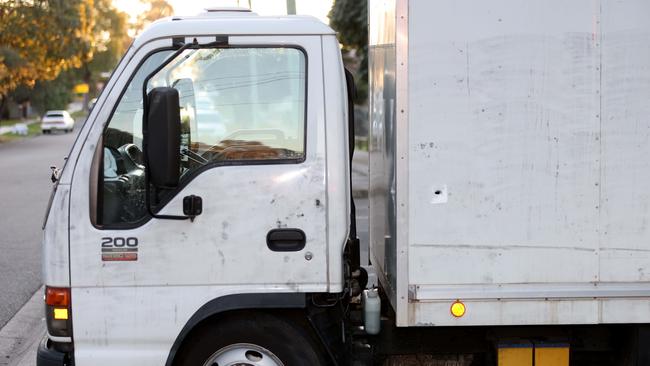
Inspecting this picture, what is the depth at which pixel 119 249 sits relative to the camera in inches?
155

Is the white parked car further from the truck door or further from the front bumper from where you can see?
the truck door

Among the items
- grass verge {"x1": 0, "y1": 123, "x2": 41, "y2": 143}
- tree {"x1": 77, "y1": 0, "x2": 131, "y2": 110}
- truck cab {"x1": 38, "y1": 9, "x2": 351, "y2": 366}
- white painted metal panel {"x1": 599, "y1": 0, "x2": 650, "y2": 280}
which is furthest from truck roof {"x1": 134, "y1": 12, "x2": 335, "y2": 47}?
tree {"x1": 77, "y1": 0, "x2": 131, "y2": 110}

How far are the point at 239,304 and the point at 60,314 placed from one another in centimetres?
89

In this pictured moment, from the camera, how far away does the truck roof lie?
394 cm

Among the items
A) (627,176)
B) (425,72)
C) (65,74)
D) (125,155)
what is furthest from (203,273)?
(65,74)

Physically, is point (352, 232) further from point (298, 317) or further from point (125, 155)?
point (125, 155)

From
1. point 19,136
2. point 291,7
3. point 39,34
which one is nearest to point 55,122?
point 19,136

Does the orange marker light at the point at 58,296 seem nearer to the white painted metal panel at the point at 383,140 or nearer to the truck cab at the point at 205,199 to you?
the truck cab at the point at 205,199

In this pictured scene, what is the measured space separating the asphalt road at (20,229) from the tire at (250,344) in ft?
13.9

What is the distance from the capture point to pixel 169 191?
12.8 ft

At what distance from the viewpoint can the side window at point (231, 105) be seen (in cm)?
395

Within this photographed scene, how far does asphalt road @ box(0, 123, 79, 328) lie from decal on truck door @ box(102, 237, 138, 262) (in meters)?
4.18

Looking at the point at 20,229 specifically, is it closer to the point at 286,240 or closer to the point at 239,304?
the point at 239,304

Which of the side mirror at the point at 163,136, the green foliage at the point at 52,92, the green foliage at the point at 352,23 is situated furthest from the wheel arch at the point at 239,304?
the green foliage at the point at 52,92
